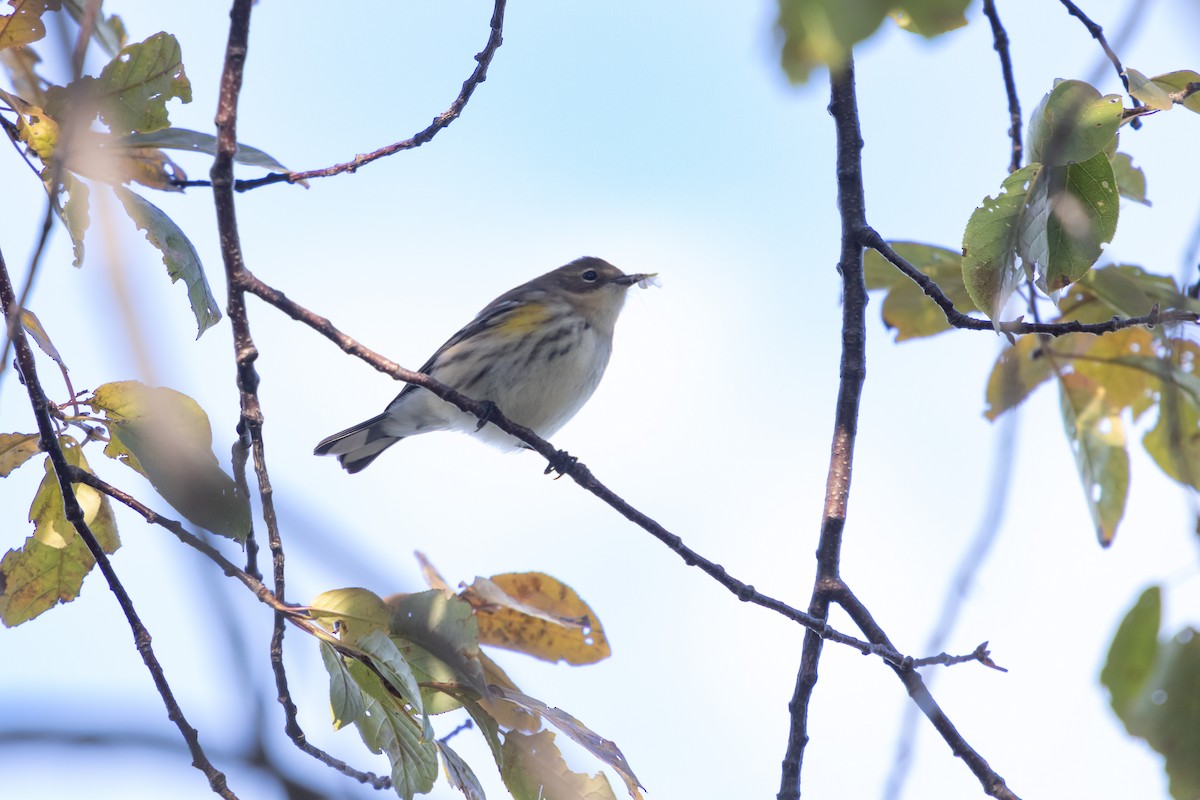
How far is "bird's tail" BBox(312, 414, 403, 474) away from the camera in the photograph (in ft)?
21.5

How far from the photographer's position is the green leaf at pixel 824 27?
34.1 inches

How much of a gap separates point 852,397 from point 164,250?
1936mm

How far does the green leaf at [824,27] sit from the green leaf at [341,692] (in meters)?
1.73

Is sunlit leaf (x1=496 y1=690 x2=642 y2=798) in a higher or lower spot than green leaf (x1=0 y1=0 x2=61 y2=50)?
lower

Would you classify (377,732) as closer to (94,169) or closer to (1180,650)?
(94,169)

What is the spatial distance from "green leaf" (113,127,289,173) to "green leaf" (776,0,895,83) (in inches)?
76.5

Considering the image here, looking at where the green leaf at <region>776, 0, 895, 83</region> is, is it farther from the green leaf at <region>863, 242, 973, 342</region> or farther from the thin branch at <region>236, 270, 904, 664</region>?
the green leaf at <region>863, 242, 973, 342</region>

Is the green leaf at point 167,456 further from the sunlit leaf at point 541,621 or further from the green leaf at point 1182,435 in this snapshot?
the green leaf at point 1182,435

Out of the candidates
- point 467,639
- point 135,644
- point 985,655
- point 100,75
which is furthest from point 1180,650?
point 100,75

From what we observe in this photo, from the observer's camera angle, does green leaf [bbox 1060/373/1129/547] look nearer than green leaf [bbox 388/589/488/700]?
No

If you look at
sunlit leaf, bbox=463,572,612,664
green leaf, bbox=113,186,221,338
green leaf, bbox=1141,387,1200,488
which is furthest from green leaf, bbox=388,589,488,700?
green leaf, bbox=1141,387,1200,488

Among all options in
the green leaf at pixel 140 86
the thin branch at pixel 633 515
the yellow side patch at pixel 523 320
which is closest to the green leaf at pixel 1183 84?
the thin branch at pixel 633 515

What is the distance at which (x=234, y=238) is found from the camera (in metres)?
2.35

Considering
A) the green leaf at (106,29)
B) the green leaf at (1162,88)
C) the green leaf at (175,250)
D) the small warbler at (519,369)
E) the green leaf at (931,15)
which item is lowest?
the green leaf at (931,15)
